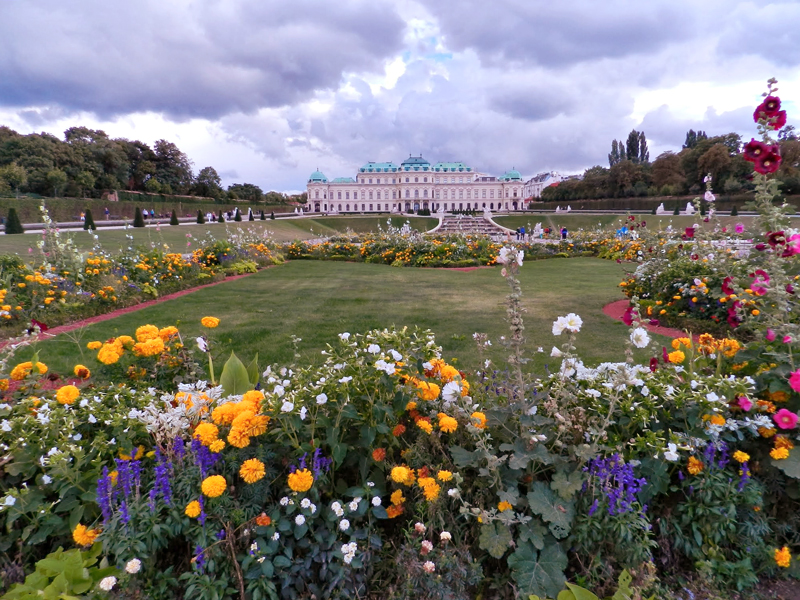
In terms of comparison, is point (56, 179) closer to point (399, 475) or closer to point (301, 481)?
point (301, 481)

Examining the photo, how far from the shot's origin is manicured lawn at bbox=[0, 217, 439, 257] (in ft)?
45.6

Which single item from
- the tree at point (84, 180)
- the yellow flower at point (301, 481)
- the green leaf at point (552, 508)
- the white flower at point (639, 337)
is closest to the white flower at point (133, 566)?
the yellow flower at point (301, 481)

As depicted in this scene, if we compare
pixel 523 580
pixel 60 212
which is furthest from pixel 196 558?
pixel 60 212

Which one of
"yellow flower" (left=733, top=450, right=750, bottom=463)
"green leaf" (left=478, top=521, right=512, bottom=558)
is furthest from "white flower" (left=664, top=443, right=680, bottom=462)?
"green leaf" (left=478, top=521, right=512, bottom=558)

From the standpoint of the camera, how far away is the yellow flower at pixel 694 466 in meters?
1.87

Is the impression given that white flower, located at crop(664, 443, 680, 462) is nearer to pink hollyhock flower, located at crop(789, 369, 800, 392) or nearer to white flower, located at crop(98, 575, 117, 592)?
pink hollyhock flower, located at crop(789, 369, 800, 392)

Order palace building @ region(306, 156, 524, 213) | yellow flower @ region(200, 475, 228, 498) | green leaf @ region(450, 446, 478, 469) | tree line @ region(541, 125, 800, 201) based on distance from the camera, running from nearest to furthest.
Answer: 1. yellow flower @ region(200, 475, 228, 498)
2. green leaf @ region(450, 446, 478, 469)
3. tree line @ region(541, 125, 800, 201)
4. palace building @ region(306, 156, 524, 213)

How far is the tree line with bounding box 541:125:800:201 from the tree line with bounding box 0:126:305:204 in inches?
1776

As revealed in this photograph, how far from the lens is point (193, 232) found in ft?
75.8

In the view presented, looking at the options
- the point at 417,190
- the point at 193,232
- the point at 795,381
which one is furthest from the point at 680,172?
the point at 795,381

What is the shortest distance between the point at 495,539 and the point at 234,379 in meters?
1.72

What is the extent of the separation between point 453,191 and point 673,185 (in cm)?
4863

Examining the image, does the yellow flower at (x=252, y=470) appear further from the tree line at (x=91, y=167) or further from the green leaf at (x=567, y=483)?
the tree line at (x=91, y=167)

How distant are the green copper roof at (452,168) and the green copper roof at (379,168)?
844 cm
